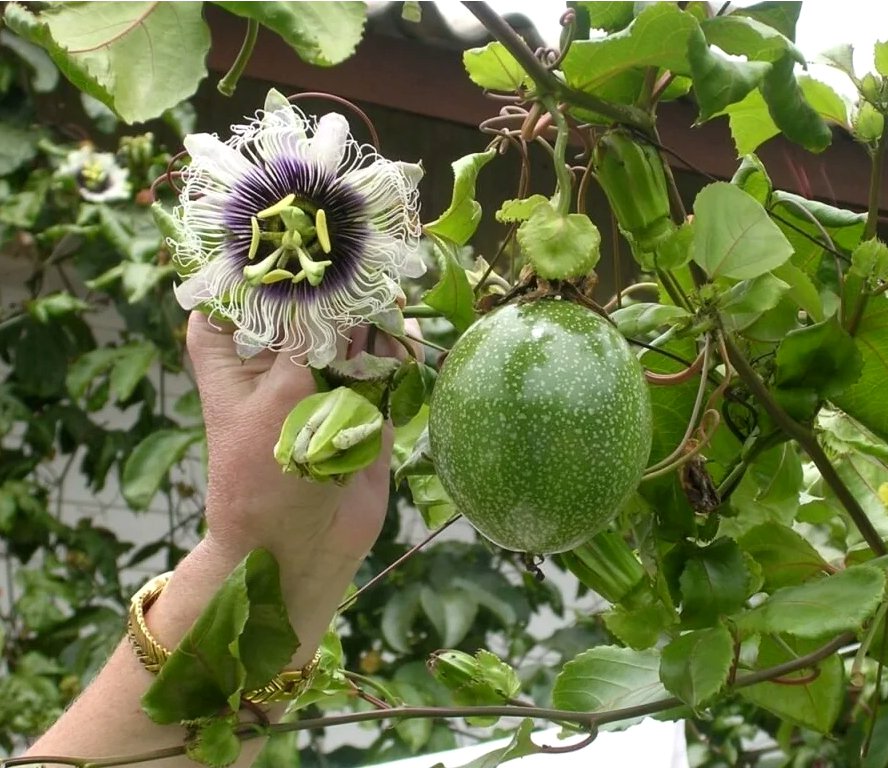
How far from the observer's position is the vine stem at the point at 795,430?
45 centimetres

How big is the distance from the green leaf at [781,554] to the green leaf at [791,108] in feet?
0.62

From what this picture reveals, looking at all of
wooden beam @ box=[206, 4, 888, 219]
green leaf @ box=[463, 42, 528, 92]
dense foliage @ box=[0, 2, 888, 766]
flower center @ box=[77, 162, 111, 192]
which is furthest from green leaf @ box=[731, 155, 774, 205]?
flower center @ box=[77, 162, 111, 192]

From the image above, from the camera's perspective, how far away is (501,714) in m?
0.50

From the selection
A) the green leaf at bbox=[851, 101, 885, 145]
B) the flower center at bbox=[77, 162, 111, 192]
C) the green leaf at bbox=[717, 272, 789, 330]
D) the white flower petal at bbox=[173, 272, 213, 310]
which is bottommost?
the flower center at bbox=[77, 162, 111, 192]

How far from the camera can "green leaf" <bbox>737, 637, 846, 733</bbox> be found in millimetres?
488

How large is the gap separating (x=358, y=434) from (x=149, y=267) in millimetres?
1016

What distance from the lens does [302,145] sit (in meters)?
0.40

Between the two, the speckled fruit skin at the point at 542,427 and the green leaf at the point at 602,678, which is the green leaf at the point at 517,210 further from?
the green leaf at the point at 602,678

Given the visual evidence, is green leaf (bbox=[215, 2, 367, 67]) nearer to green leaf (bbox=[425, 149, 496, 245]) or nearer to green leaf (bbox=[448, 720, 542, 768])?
green leaf (bbox=[425, 149, 496, 245])

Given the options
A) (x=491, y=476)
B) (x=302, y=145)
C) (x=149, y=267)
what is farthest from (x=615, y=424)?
(x=149, y=267)

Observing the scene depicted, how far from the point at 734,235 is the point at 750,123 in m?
0.13

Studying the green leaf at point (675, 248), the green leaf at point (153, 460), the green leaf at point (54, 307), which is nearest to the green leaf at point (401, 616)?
the green leaf at point (153, 460)

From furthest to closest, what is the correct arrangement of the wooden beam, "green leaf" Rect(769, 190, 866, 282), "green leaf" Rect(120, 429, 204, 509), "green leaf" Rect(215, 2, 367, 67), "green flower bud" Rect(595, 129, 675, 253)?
the wooden beam
"green leaf" Rect(120, 429, 204, 509)
"green leaf" Rect(769, 190, 866, 282)
"green flower bud" Rect(595, 129, 675, 253)
"green leaf" Rect(215, 2, 367, 67)

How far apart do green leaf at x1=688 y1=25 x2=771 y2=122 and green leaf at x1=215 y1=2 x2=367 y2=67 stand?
4.5 inches
